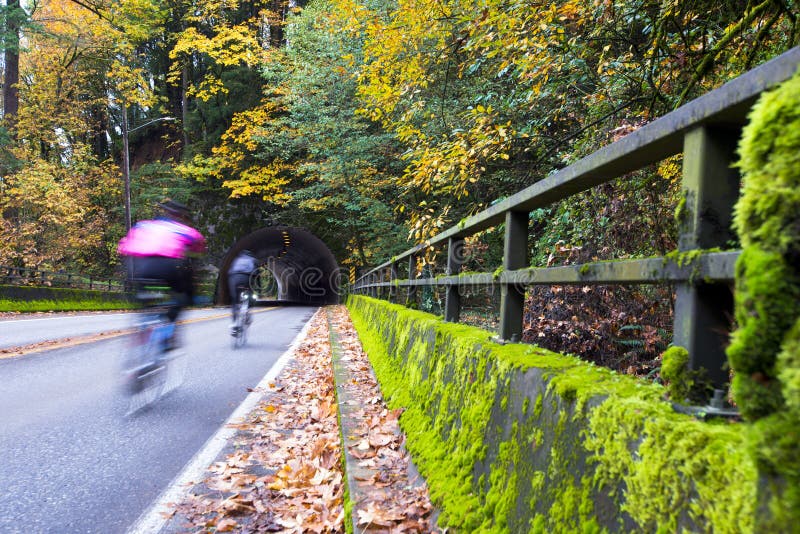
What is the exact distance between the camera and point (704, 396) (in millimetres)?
1366

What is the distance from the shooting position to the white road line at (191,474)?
10.4 feet

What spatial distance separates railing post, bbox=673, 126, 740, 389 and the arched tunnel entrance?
27.5 metres

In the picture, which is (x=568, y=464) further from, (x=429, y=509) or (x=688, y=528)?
(x=429, y=509)

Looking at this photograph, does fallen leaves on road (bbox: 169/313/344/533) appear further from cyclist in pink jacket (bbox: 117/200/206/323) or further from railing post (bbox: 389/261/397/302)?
railing post (bbox: 389/261/397/302)

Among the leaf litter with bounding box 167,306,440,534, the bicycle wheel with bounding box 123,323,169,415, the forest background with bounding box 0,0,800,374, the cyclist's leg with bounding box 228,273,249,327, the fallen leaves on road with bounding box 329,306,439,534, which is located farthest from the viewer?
the cyclist's leg with bounding box 228,273,249,327

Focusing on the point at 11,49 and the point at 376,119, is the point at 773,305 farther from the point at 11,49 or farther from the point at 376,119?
the point at 11,49

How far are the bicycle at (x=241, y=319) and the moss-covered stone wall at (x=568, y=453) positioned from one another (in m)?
8.15

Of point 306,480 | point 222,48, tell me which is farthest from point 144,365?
point 222,48

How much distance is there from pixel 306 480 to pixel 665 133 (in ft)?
11.2

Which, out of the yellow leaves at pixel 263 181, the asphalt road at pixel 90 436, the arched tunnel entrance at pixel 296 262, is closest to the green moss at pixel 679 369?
the asphalt road at pixel 90 436

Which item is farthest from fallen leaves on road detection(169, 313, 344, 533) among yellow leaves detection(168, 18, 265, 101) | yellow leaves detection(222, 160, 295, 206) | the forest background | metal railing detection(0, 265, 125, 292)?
yellow leaves detection(168, 18, 265, 101)

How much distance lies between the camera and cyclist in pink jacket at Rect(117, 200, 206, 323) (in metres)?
5.91

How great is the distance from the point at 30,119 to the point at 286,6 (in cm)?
1737

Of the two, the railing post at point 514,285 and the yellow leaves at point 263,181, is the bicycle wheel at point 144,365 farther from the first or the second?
the yellow leaves at point 263,181
